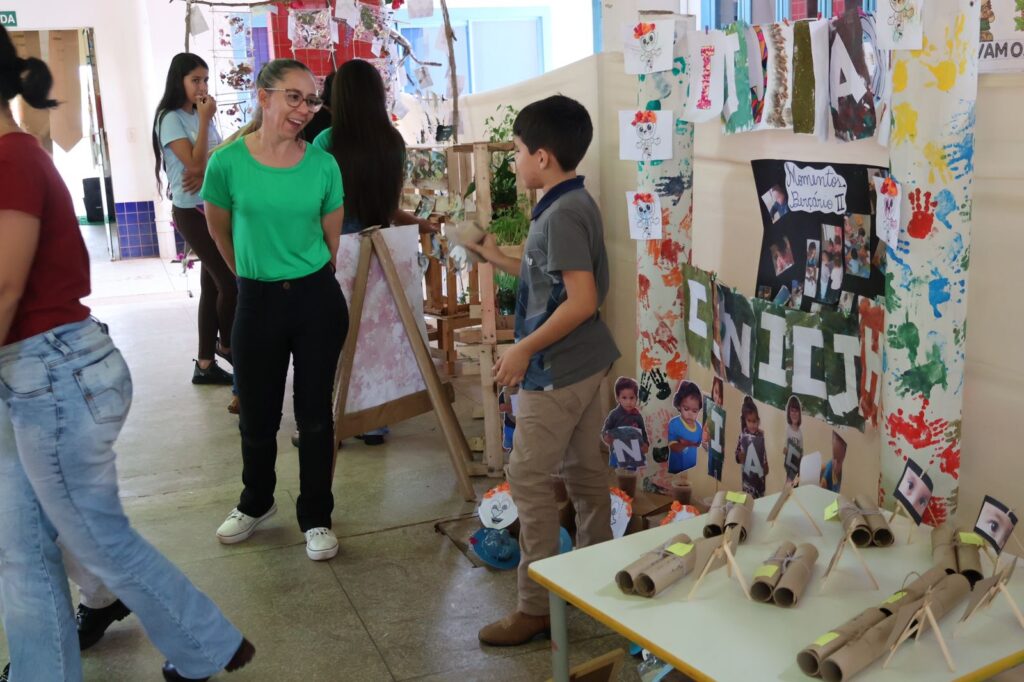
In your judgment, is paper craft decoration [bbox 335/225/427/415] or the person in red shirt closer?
the person in red shirt

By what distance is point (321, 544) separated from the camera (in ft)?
10.9

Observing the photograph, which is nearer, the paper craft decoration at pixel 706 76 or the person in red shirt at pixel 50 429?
the person in red shirt at pixel 50 429

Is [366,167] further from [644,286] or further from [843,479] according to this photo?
[843,479]

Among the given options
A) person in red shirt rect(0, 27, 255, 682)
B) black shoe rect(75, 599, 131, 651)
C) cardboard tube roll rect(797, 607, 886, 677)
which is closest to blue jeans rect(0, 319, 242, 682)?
person in red shirt rect(0, 27, 255, 682)

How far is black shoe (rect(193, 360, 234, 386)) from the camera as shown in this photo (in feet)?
→ 18.4

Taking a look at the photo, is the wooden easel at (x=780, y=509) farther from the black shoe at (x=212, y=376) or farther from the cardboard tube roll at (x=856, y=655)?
the black shoe at (x=212, y=376)

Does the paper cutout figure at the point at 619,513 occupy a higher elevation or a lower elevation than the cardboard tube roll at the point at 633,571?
lower

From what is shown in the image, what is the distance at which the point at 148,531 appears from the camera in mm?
3646

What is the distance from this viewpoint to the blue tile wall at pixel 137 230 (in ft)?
35.0

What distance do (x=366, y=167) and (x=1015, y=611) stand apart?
271cm

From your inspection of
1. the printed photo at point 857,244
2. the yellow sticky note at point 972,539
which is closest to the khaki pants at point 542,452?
the printed photo at point 857,244

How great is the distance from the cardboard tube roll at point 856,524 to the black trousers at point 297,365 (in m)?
1.71

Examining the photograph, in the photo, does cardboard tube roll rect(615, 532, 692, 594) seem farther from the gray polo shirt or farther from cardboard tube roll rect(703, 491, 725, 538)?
the gray polo shirt

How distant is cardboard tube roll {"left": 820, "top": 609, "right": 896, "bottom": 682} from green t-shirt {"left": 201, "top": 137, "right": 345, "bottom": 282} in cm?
206
